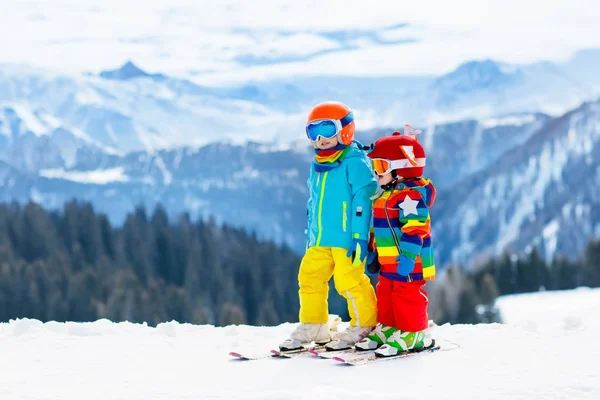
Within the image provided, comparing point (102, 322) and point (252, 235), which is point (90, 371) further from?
point (252, 235)

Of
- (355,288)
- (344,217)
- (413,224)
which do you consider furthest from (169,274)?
(413,224)

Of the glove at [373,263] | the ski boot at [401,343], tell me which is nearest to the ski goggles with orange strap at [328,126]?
the glove at [373,263]

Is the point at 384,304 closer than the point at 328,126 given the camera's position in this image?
No

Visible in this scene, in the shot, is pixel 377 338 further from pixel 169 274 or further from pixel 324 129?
pixel 169 274

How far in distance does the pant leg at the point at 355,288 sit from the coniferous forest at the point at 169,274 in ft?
169

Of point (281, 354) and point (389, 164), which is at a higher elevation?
point (389, 164)

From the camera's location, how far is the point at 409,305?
25.5ft

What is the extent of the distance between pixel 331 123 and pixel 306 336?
7.00 feet

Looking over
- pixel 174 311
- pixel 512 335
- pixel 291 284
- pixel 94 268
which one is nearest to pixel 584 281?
pixel 291 284

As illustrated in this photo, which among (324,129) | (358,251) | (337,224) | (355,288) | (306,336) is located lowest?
(306,336)

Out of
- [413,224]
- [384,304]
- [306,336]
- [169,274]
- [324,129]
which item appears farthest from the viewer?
[169,274]

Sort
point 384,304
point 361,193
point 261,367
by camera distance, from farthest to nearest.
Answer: point 384,304, point 361,193, point 261,367

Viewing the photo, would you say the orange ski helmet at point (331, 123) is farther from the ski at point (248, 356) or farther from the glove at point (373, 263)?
the ski at point (248, 356)

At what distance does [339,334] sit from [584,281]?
225 ft
